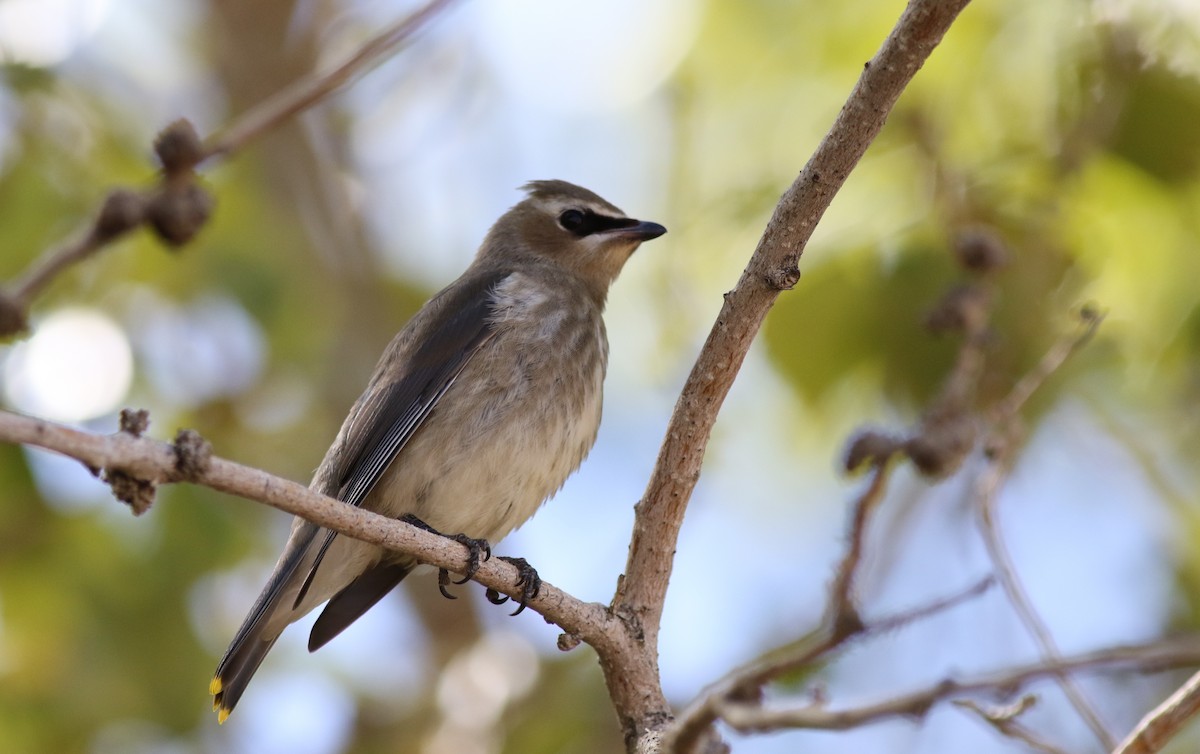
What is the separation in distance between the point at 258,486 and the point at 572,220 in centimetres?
417

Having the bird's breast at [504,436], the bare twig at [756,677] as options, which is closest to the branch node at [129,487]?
the bare twig at [756,677]

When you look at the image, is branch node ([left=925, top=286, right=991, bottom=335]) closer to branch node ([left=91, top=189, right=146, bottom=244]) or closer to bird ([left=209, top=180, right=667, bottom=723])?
bird ([left=209, top=180, right=667, bottom=723])

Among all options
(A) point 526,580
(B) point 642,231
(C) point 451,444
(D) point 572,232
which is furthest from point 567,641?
(D) point 572,232

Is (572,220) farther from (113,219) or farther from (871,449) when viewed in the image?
(113,219)

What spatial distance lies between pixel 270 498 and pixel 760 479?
5.39 metres

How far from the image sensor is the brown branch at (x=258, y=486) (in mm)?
2787

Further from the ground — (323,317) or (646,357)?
(323,317)

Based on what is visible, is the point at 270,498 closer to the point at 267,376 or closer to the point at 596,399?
the point at 596,399

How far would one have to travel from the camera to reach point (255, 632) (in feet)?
17.7

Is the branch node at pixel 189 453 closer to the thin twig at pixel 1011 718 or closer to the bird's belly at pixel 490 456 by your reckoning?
the thin twig at pixel 1011 718

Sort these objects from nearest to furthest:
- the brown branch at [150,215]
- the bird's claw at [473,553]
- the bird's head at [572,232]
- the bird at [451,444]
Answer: the brown branch at [150,215], the bird's claw at [473,553], the bird at [451,444], the bird's head at [572,232]

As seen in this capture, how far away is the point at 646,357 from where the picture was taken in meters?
8.05

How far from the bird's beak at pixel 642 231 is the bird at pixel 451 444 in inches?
23.4

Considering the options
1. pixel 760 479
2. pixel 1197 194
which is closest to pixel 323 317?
pixel 760 479
